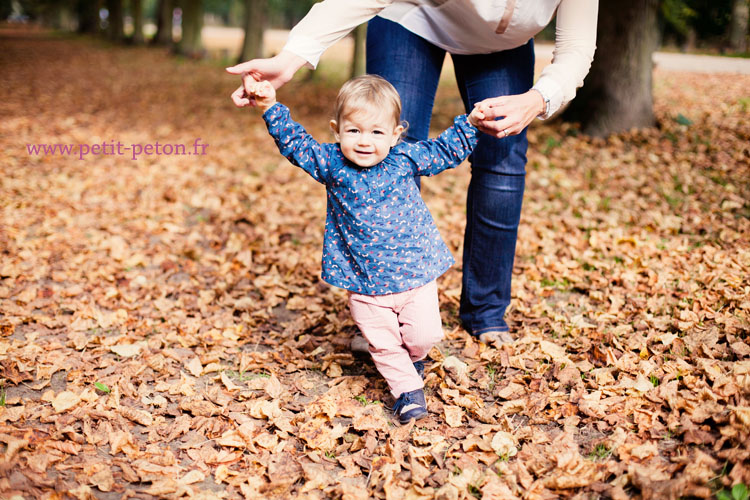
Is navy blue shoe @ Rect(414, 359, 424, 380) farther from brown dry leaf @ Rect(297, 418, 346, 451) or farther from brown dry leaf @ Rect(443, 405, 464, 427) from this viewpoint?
brown dry leaf @ Rect(297, 418, 346, 451)

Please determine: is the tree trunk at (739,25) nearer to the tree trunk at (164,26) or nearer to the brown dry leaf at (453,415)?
the brown dry leaf at (453,415)

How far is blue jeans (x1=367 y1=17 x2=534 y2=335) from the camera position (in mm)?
2580

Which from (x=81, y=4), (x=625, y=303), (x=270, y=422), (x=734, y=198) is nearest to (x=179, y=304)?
(x=270, y=422)

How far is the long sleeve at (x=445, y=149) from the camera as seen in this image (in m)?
2.31

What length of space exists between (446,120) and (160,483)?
6.91m

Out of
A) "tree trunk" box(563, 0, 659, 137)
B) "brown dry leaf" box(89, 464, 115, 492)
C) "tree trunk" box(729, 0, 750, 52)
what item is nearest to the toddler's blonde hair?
"brown dry leaf" box(89, 464, 115, 492)

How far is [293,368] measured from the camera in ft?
9.37

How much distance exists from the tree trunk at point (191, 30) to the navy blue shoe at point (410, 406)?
62.5 ft

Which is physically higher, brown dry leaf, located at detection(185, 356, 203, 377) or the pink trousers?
the pink trousers

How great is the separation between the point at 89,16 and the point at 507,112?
42704mm

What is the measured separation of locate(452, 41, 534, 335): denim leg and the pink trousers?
0.54m

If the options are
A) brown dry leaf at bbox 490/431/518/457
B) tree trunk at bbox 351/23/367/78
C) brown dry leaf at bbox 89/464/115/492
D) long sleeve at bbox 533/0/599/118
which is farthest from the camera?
tree trunk at bbox 351/23/367/78

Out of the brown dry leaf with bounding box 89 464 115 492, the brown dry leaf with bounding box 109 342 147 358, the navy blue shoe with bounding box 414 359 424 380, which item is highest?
the navy blue shoe with bounding box 414 359 424 380

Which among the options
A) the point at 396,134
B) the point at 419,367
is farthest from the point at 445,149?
the point at 419,367
